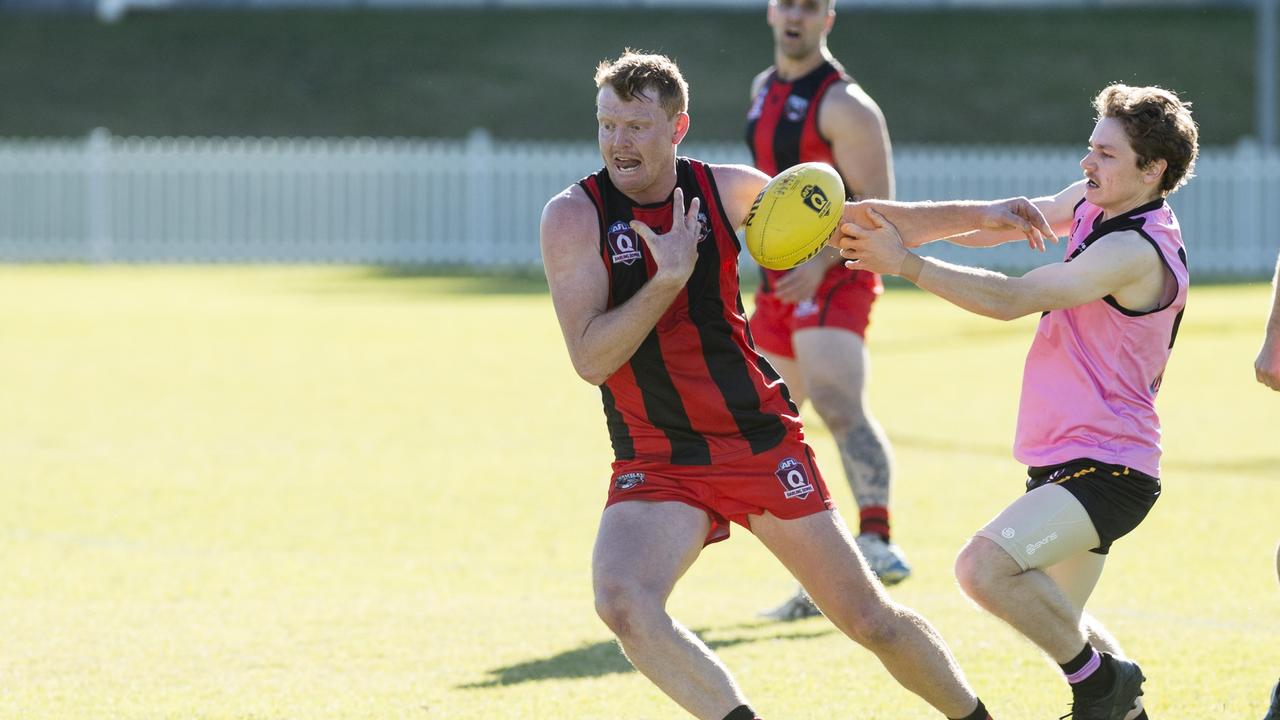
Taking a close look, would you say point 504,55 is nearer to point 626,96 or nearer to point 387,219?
point 387,219

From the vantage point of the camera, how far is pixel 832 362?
793cm

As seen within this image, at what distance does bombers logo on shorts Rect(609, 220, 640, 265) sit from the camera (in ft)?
16.7

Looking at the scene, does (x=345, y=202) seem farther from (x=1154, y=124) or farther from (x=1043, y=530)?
(x=1043, y=530)

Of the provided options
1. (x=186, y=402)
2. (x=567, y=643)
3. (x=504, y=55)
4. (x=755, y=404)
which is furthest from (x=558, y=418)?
(x=504, y=55)

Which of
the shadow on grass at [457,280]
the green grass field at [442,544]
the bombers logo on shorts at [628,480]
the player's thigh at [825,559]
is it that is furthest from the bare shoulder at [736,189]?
the shadow on grass at [457,280]

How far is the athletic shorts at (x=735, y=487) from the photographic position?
Result: 500cm

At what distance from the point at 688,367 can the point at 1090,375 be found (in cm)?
116

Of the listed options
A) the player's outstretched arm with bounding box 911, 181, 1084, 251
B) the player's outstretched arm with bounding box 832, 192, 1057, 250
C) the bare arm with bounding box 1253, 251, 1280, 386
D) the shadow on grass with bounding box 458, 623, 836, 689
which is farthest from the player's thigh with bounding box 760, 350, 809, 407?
the bare arm with bounding box 1253, 251, 1280, 386

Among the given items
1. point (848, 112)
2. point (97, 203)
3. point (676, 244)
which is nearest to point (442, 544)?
point (848, 112)

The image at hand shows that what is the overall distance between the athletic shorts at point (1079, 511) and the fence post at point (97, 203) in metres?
26.9

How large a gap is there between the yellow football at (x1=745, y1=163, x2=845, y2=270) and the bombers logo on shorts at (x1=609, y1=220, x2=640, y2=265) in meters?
0.33

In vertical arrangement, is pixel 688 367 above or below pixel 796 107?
below

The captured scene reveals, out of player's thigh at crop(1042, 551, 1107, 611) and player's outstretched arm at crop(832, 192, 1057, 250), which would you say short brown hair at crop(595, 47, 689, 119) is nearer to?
player's outstretched arm at crop(832, 192, 1057, 250)

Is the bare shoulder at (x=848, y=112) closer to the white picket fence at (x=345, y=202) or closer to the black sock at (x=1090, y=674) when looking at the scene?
the black sock at (x=1090, y=674)
